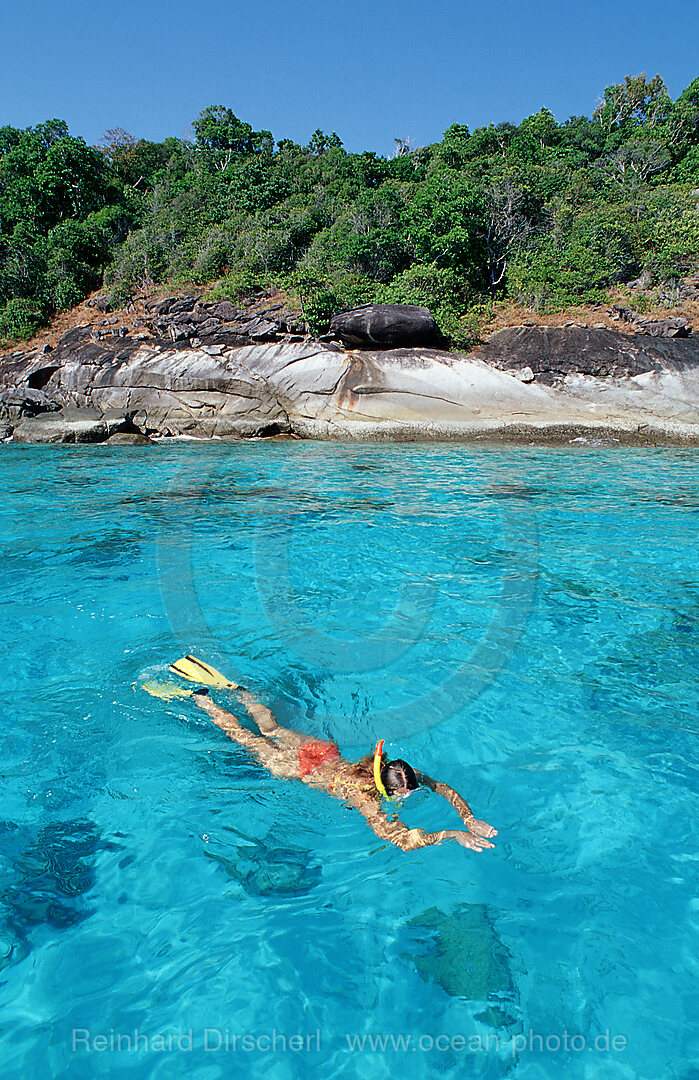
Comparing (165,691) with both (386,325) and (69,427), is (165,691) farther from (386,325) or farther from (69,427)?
(386,325)

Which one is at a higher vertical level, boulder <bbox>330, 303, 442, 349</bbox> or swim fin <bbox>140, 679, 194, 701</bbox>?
boulder <bbox>330, 303, 442, 349</bbox>

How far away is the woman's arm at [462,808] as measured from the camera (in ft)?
9.24

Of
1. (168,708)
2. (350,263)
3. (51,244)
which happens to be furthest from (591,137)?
(168,708)

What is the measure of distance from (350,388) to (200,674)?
1337 cm

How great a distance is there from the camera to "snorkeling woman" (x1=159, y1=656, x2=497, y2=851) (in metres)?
2.86

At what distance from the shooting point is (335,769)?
327 cm

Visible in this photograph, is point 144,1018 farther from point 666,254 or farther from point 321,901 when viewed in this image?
point 666,254

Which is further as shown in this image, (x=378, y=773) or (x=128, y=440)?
(x=128, y=440)

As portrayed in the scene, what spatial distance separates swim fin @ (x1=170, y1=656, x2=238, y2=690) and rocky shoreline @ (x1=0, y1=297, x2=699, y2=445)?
1239cm

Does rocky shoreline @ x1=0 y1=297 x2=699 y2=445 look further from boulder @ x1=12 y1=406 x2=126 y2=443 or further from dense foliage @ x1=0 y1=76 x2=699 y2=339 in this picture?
dense foliage @ x1=0 y1=76 x2=699 y2=339

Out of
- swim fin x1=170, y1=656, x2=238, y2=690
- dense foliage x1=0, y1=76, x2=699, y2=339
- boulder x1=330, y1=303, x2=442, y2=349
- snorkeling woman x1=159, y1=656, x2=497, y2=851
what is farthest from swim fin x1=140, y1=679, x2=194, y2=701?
dense foliage x1=0, y1=76, x2=699, y2=339

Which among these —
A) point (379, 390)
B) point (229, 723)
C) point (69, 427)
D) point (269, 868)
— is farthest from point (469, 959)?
point (69, 427)

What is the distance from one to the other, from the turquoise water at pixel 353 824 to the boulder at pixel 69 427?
10715 millimetres

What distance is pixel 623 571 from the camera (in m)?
6.31
